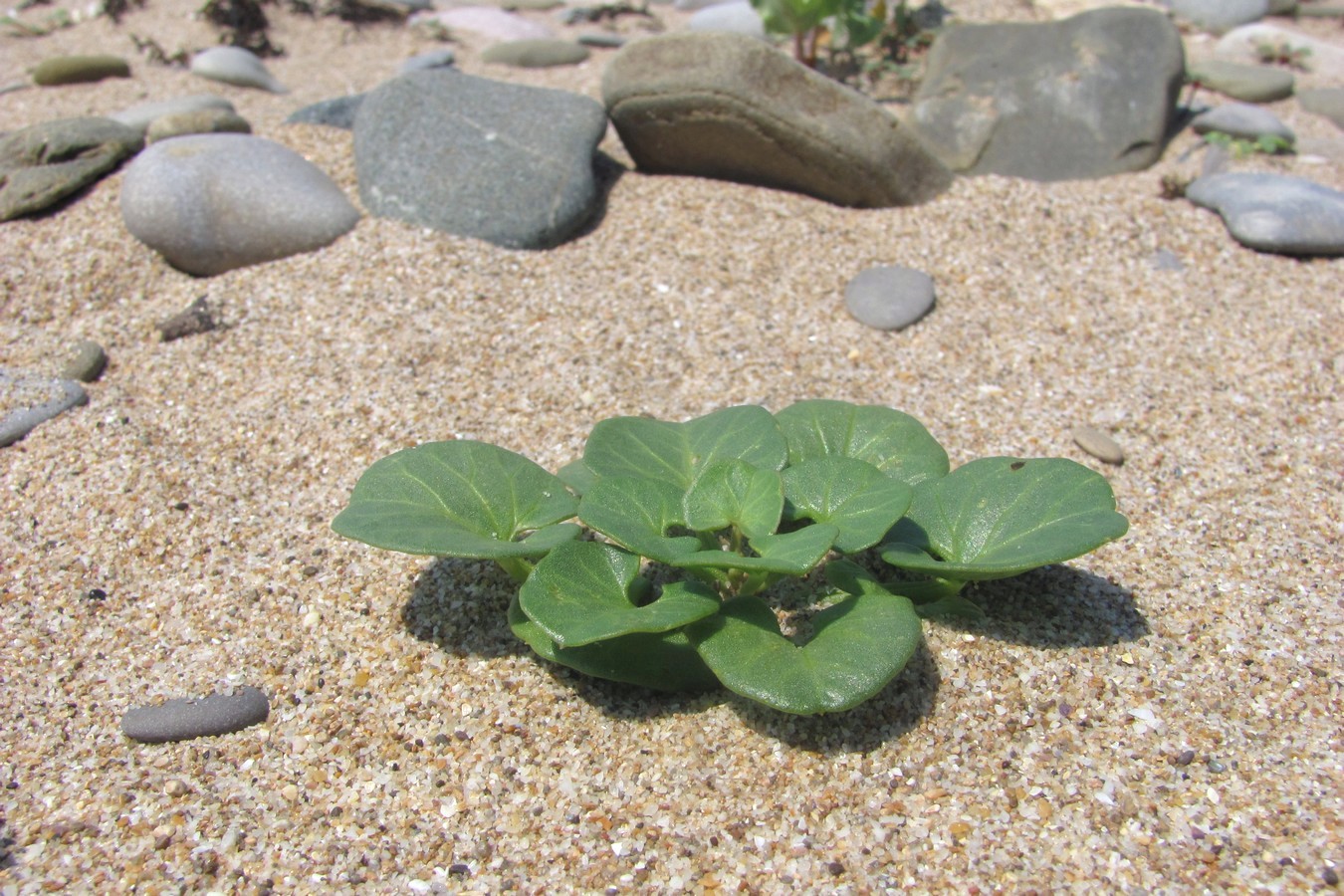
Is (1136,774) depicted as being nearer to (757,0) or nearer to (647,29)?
(757,0)

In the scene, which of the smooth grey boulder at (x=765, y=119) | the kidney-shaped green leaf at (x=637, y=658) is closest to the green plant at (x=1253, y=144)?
the smooth grey boulder at (x=765, y=119)

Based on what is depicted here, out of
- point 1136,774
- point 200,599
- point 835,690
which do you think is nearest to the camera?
point 835,690

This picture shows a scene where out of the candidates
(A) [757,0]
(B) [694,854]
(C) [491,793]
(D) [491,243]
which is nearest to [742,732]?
(B) [694,854]

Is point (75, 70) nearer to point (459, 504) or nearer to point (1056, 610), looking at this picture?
point (459, 504)

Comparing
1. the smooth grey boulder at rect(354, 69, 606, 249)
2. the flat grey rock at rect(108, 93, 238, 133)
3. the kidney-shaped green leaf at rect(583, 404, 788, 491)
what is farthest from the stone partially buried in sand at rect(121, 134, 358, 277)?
the kidney-shaped green leaf at rect(583, 404, 788, 491)

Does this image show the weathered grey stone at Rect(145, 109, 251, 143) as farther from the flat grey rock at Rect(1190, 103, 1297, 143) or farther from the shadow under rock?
the flat grey rock at Rect(1190, 103, 1297, 143)

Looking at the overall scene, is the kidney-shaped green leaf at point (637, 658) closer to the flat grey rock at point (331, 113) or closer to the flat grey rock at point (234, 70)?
the flat grey rock at point (331, 113)
